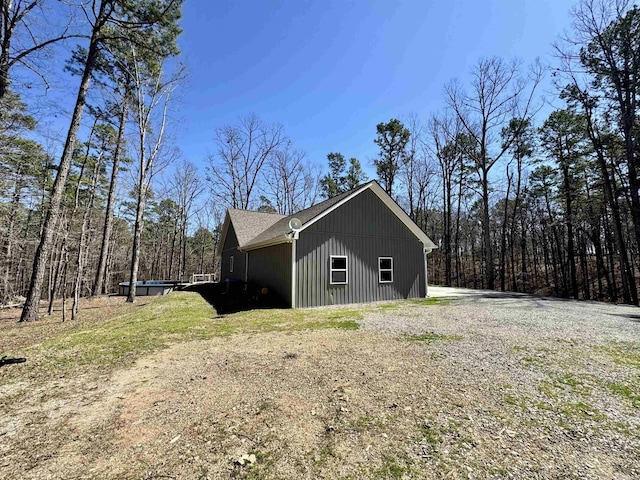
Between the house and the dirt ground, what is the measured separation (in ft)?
15.8

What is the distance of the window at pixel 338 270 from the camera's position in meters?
10.5

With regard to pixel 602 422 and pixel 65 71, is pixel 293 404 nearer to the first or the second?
pixel 602 422

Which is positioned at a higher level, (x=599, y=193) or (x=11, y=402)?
(x=599, y=193)

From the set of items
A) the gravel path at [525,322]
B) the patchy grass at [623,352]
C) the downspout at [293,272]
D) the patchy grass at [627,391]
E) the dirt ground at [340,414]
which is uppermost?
the downspout at [293,272]

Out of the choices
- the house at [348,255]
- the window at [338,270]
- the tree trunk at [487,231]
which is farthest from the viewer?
the tree trunk at [487,231]

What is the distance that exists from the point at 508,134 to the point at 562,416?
2161 cm

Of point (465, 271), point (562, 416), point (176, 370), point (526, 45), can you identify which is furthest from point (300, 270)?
point (465, 271)

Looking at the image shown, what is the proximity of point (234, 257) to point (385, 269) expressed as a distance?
10.1 metres

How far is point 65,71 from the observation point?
11.7 metres

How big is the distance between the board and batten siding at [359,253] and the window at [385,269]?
0.17 metres

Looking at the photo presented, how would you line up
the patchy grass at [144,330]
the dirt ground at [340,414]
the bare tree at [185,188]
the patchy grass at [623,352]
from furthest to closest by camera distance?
the bare tree at [185,188] < the patchy grass at [144,330] < the patchy grass at [623,352] < the dirt ground at [340,414]

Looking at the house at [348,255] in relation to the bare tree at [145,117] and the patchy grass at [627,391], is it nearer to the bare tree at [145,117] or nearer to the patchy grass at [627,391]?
the bare tree at [145,117]

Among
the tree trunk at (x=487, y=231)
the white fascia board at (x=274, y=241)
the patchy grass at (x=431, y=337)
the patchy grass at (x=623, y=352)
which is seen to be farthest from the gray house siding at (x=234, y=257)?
the tree trunk at (x=487, y=231)

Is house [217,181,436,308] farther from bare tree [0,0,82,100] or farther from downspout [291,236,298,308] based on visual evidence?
bare tree [0,0,82,100]
